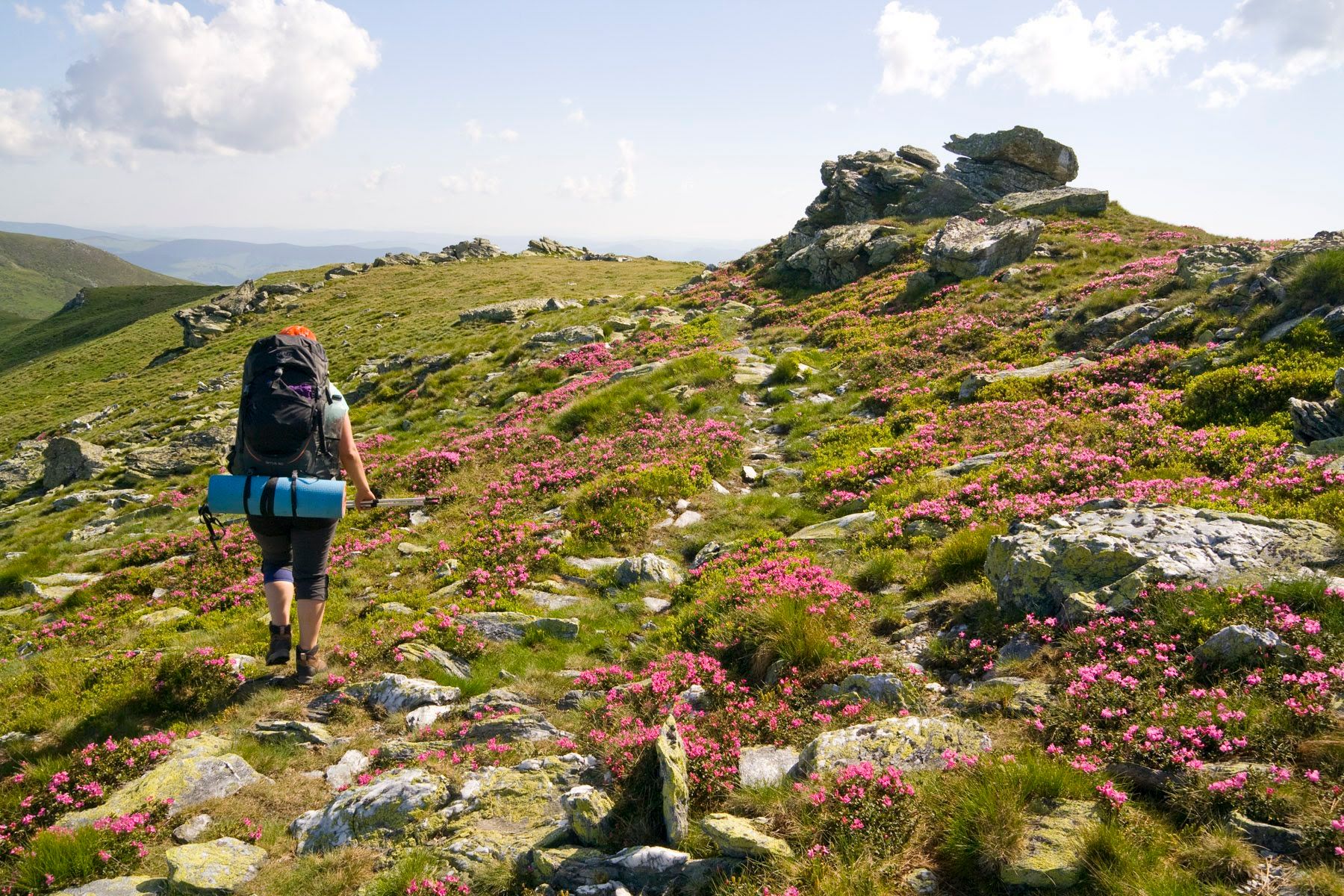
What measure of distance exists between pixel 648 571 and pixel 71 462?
1116 inches

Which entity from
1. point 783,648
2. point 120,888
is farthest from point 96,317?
point 783,648

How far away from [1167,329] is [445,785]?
1992 cm

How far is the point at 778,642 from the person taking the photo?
8227 millimetres

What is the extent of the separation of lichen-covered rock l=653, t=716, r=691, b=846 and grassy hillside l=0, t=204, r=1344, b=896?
4 centimetres

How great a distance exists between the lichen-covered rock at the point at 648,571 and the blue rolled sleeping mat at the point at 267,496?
17.5ft

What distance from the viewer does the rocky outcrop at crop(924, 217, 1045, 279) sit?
2925 cm

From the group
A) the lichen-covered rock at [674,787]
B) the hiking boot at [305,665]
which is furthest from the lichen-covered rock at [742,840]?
the hiking boot at [305,665]

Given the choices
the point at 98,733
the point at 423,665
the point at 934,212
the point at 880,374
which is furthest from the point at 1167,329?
the point at 934,212

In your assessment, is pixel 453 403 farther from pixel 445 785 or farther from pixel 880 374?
pixel 445 785

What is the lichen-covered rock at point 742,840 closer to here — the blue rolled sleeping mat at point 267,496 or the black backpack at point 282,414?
the blue rolled sleeping mat at point 267,496

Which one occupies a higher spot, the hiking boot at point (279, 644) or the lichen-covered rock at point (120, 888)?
the hiking boot at point (279, 644)

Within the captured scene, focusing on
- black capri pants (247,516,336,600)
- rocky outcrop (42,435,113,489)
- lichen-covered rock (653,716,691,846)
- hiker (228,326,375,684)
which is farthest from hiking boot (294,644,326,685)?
rocky outcrop (42,435,113,489)

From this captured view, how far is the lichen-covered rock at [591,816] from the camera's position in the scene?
18.1ft

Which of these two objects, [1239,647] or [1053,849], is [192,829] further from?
[1239,647]
